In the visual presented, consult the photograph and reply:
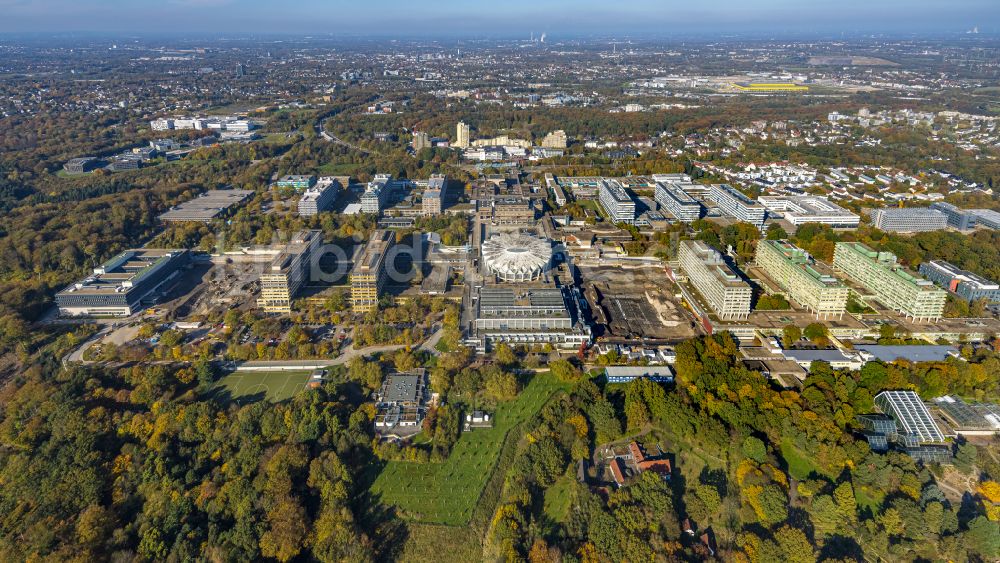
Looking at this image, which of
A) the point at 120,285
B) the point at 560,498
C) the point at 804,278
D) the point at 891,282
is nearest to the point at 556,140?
the point at 804,278

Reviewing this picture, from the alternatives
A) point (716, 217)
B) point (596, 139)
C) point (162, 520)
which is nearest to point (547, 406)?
point (162, 520)

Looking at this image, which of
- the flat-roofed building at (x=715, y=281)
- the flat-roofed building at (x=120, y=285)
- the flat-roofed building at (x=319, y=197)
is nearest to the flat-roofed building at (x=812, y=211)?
the flat-roofed building at (x=715, y=281)

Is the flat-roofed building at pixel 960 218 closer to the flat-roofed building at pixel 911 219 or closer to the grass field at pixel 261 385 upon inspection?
the flat-roofed building at pixel 911 219

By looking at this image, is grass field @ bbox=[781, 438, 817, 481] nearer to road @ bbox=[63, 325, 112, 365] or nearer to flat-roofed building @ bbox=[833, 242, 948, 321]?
flat-roofed building @ bbox=[833, 242, 948, 321]

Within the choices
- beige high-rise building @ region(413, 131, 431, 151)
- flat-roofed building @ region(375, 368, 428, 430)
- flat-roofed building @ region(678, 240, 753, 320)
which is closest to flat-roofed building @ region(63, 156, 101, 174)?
beige high-rise building @ region(413, 131, 431, 151)

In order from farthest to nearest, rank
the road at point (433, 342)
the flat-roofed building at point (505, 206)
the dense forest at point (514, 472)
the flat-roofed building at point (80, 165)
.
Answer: the flat-roofed building at point (80, 165) < the flat-roofed building at point (505, 206) < the road at point (433, 342) < the dense forest at point (514, 472)

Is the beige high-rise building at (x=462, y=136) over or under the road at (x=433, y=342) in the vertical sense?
over
